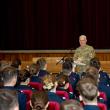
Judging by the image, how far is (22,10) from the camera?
536 inches

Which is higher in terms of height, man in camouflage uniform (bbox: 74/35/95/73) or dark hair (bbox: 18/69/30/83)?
man in camouflage uniform (bbox: 74/35/95/73)

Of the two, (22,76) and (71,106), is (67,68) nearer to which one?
(22,76)

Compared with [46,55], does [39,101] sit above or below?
below

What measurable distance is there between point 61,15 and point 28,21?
45.9 inches

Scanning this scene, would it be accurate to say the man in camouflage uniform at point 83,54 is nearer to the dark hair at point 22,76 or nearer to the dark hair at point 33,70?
the dark hair at point 33,70

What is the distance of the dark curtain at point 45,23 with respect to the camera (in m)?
13.4

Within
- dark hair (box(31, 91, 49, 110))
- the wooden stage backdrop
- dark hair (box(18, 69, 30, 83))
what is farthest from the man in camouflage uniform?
dark hair (box(31, 91, 49, 110))

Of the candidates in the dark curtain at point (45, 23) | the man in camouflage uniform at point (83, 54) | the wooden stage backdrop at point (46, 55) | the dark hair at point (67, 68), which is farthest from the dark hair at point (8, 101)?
the dark curtain at point (45, 23)

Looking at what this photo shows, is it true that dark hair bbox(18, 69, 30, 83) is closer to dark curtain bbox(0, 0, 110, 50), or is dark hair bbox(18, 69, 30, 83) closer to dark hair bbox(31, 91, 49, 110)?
dark hair bbox(31, 91, 49, 110)

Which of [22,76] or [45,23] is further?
[45,23]

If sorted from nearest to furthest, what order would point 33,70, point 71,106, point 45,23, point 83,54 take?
point 71,106, point 33,70, point 83,54, point 45,23

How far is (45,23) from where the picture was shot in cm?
1354

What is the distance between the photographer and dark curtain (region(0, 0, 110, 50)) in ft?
43.8

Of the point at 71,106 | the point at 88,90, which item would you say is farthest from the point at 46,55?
the point at 71,106
